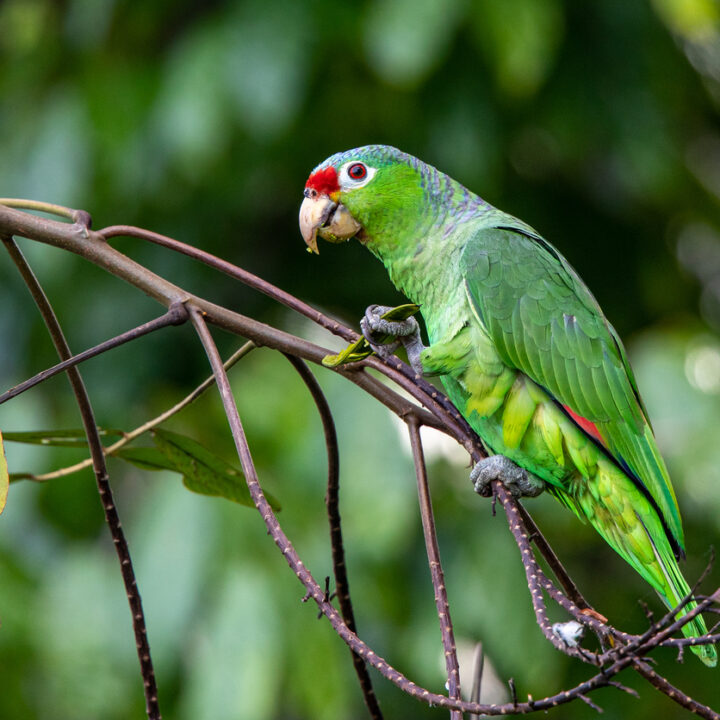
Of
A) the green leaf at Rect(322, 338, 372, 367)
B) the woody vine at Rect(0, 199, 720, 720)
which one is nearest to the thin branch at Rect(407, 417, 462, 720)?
the woody vine at Rect(0, 199, 720, 720)

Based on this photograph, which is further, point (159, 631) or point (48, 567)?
point (48, 567)

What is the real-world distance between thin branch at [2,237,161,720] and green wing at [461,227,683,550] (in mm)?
656

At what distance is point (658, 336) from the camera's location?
2570 millimetres

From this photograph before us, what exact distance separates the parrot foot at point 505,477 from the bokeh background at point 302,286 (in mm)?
701

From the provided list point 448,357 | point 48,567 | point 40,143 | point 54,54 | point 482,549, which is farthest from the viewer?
point 54,54

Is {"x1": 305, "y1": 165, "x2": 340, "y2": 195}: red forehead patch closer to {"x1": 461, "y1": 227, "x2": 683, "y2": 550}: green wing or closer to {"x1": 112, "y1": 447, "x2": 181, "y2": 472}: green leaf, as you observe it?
{"x1": 461, "y1": 227, "x2": 683, "y2": 550}: green wing

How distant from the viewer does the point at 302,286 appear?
146 inches

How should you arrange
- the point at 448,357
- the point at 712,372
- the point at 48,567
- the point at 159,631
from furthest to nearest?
1. the point at 48,567
2. the point at 712,372
3. the point at 159,631
4. the point at 448,357

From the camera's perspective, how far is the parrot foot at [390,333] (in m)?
1.34

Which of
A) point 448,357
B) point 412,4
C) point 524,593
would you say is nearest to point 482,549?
point 524,593

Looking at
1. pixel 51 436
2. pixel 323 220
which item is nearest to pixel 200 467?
pixel 51 436

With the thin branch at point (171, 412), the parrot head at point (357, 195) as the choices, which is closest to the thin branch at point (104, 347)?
the thin branch at point (171, 412)

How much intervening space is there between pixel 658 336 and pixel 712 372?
0.24 meters

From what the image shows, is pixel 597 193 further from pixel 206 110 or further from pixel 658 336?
pixel 206 110
